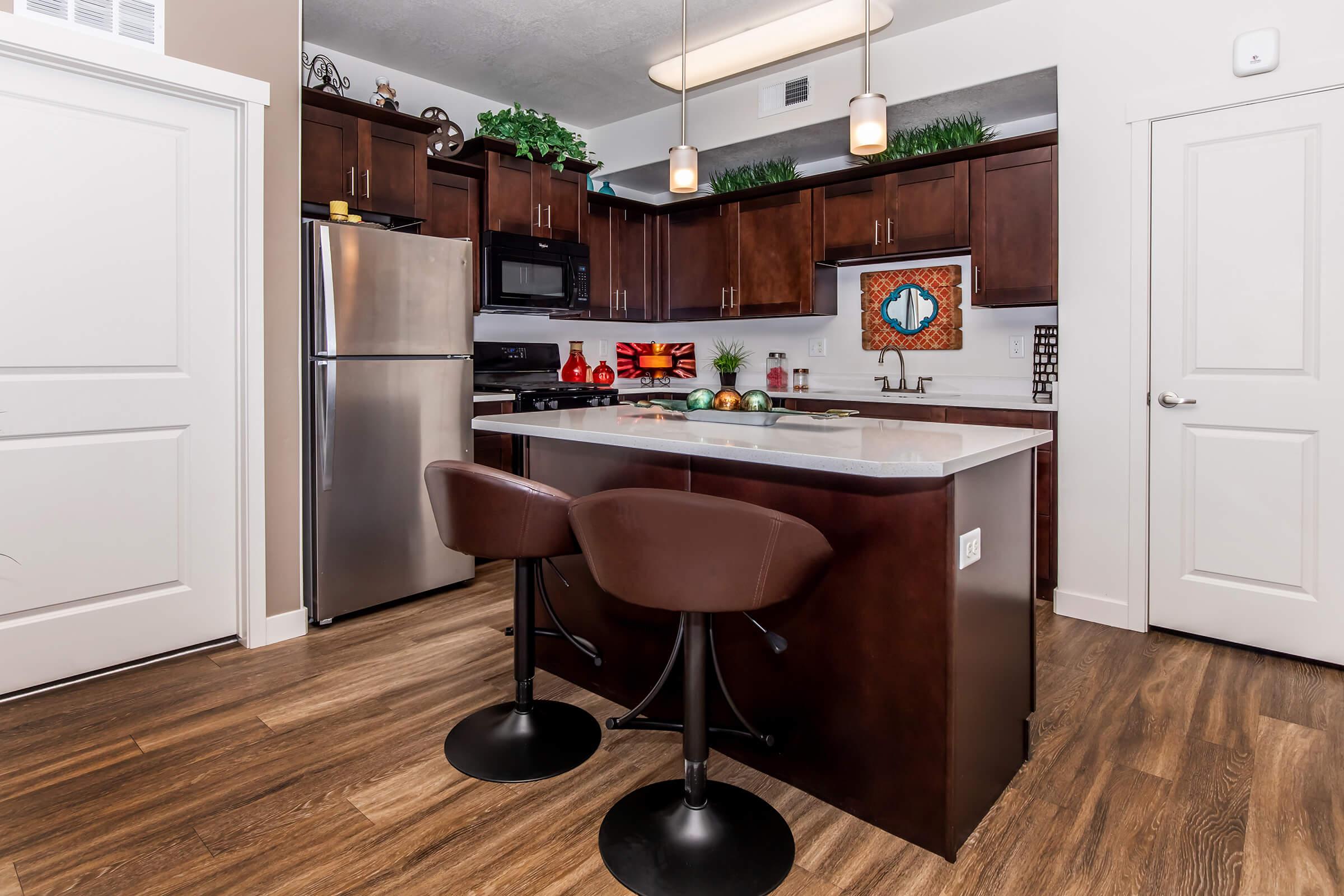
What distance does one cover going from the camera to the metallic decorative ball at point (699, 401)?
8.11 ft

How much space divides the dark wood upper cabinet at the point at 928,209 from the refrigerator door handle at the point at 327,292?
9.16 ft

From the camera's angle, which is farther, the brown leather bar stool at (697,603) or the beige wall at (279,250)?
the beige wall at (279,250)

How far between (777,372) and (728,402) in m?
2.67

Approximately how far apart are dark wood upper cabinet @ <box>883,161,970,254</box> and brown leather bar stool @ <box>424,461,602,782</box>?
9.23 feet

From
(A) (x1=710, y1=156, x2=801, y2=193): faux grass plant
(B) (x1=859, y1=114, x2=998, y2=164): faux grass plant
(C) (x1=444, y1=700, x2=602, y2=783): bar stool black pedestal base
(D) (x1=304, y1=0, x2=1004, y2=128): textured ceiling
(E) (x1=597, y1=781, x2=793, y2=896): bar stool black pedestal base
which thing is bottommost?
(E) (x1=597, y1=781, x2=793, y2=896): bar stool black pedestal base

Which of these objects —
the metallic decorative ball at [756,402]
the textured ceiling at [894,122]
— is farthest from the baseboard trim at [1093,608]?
the textured ceiling at [894,122]

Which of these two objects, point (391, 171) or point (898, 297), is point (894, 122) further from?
point (391, 171)

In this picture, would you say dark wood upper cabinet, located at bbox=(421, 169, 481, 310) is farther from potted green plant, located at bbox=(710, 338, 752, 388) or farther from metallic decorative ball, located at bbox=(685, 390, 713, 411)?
metallic decorative ball, located at bbox=(685, 390, 713, 411)

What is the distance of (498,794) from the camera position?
192cm

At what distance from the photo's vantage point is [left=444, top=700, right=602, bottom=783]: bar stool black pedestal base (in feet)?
6.60

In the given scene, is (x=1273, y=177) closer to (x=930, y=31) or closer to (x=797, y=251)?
(x=930, y=31)

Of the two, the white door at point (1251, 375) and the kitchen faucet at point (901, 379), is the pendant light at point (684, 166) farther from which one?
the kitchen faucet at point (901, 379)

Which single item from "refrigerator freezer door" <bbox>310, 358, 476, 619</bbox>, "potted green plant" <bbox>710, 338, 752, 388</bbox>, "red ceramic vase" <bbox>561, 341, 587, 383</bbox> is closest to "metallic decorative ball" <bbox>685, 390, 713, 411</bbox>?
"refrigerator freezer door" <bbox>310, 358, 476, 619</bbox>

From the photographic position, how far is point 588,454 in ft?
7.96
